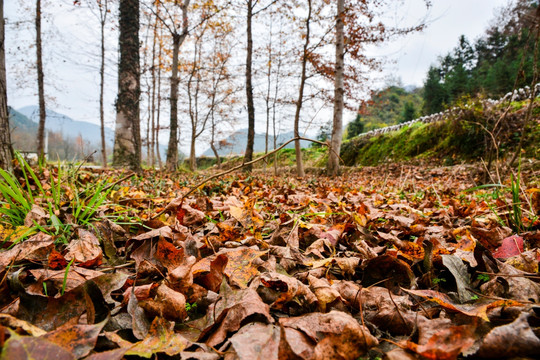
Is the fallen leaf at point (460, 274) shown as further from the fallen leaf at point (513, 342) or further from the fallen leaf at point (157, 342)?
the fallen leaf at point (157, 342)

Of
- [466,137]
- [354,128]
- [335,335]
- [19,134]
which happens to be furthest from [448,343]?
[19,134]

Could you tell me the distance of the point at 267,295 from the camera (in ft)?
2.71

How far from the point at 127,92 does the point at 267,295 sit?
5.17 m

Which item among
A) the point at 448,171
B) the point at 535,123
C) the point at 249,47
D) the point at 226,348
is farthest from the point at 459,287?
the point at 249,47

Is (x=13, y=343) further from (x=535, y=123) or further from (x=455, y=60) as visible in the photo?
(x=455, y=60)

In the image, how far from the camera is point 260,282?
88 cm

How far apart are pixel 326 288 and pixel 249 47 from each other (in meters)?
9.47

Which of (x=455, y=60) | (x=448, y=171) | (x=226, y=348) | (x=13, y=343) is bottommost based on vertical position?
(x=226, y=348)

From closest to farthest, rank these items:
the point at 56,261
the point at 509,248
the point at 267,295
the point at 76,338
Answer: the point at 76,338, the point at 267,295, the point at 56,261, the point at 509,248

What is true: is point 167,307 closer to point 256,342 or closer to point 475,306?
point 256,342

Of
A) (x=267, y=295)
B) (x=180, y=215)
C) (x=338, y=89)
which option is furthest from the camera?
(x=338, y=89)

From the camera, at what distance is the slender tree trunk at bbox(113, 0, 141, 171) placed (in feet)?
15.9

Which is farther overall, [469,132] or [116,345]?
[469,132]

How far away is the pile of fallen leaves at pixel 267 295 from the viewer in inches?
21.3
